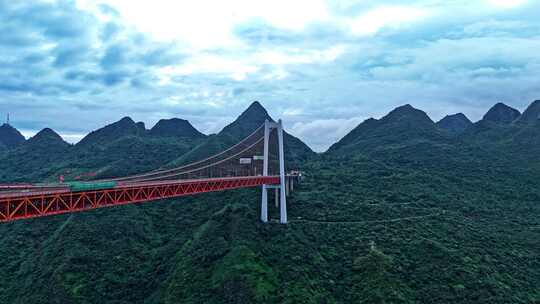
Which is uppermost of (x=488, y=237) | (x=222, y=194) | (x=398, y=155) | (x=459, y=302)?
(x=398, y=155)

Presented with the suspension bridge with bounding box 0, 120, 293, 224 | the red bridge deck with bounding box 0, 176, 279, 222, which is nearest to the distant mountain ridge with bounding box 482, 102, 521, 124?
the suspension bridge with bounding box 0, 120, 293, 224

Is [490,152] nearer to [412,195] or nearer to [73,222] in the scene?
[412,195]

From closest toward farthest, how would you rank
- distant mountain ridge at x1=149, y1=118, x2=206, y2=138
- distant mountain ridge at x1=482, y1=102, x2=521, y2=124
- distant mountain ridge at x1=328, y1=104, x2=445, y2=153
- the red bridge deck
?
1. the red bridge deck
2. distant mountain ridge at x1=328, y1=104, x2=445, y2=153
3. distant mountain ridge at x1=149, y1=118, x2=206, y2=138
4. distant mountain ridge at x1=482, y1=102, x2=521, y2=124

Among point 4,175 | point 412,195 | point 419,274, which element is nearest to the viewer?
point 419,274

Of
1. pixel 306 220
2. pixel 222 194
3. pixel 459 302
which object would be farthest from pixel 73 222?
pixel 459 302

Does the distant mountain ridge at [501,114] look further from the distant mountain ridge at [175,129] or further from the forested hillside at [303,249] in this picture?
the distant mountain ridge at [175,129]

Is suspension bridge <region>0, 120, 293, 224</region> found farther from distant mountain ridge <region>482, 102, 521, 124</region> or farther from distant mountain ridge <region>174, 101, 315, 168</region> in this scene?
distant mountain ridge <region>482, 102, 521, 124</region>
